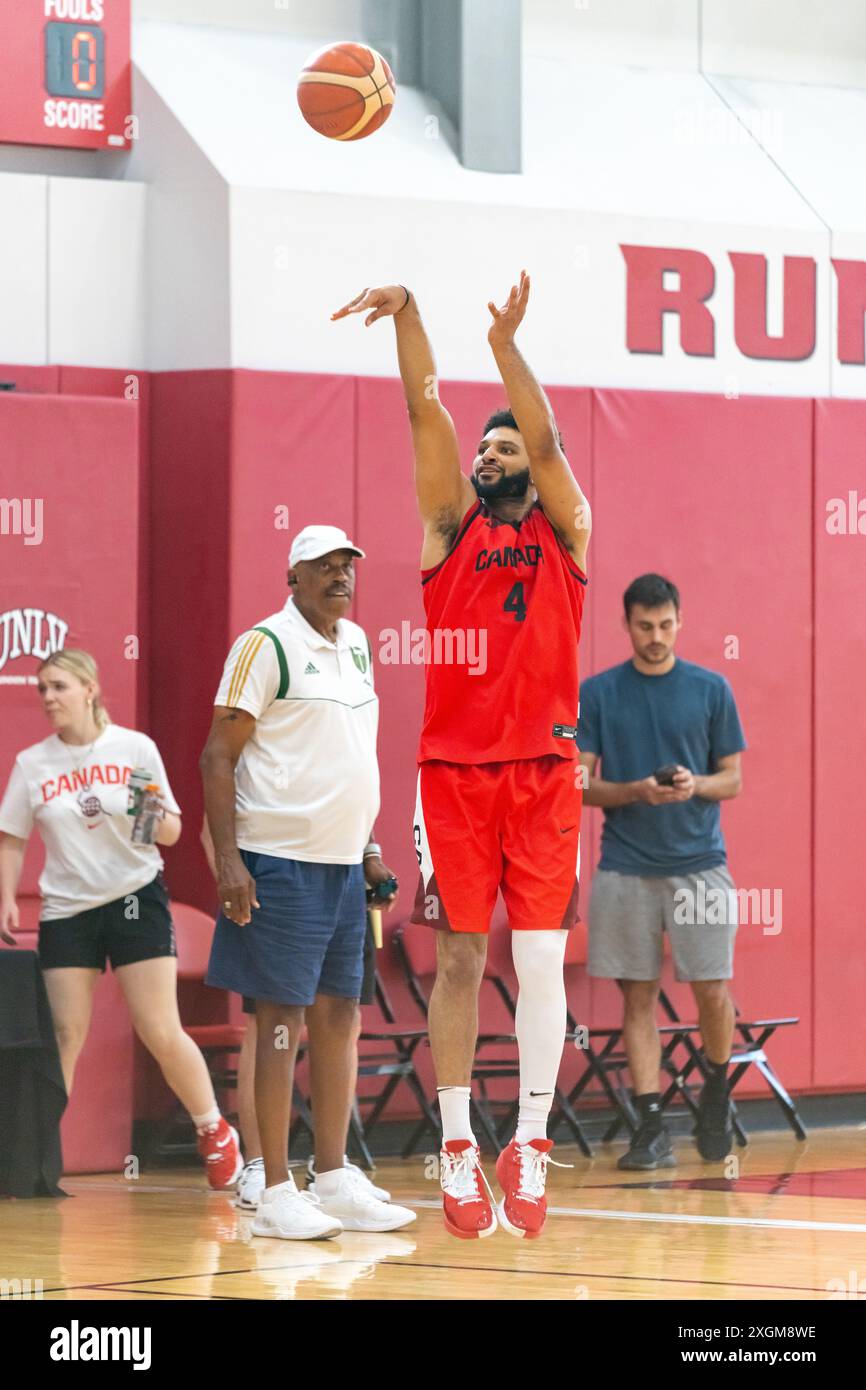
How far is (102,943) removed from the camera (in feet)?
30.8

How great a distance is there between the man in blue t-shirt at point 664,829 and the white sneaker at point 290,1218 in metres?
2.62

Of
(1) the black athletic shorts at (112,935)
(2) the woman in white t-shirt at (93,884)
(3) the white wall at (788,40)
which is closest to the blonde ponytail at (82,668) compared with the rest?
(2) the woman in white t-shirt at (93,884)

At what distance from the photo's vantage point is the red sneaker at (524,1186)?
652 centimetres

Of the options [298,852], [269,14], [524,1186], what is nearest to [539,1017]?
[524,1186]

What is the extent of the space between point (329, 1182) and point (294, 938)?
88cm

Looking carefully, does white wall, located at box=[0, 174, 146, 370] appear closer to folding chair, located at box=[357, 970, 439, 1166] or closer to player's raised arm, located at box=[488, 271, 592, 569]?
folding chair, located at box=[357, 970, 439, 1166]

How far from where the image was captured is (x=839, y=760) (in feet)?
38.3

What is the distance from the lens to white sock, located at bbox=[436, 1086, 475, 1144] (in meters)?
6.58

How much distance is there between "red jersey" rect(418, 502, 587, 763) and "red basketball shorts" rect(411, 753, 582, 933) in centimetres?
7

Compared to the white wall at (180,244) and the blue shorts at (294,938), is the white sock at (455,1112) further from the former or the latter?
the white wall at (180,244)

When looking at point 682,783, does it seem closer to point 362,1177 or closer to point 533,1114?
point 362,1177

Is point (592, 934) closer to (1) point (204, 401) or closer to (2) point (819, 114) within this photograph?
(1) point (204, 401)

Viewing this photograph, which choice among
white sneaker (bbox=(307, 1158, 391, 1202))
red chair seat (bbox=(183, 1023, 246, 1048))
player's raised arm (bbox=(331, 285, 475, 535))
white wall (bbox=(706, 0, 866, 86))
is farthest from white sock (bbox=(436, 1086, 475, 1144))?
white wall (bbox=(706, 0, 866, 86))
